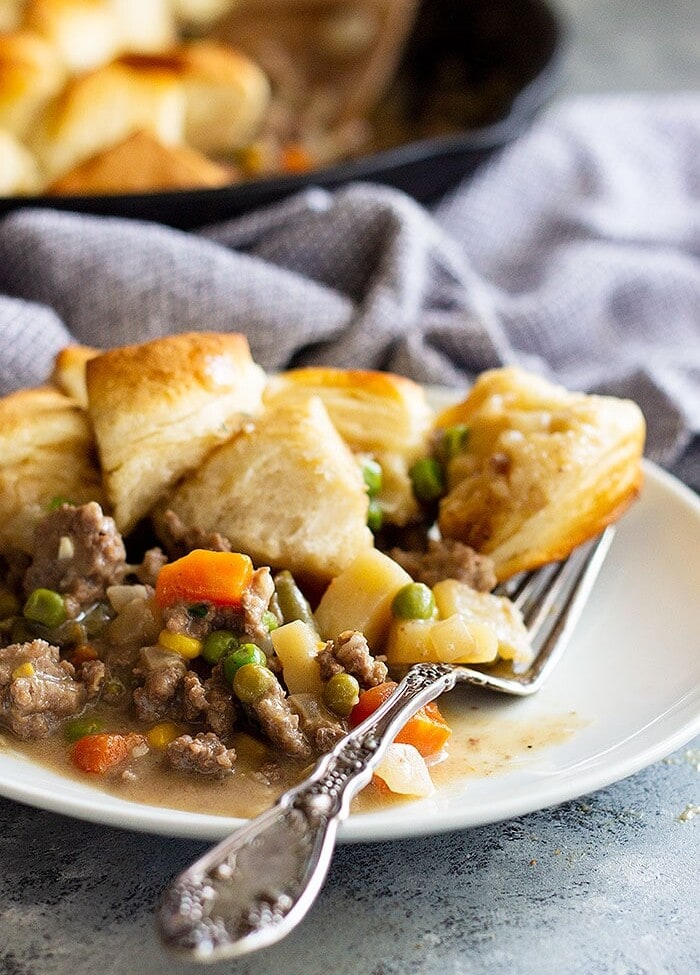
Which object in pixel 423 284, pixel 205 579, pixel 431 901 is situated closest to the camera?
pixel 431 901

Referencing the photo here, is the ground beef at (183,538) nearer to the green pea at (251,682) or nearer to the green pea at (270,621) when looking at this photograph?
the green pea at (270,621)

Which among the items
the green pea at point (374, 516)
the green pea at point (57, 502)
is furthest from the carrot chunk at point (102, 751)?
the green pea at point (374, 516)

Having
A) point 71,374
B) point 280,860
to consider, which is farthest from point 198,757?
point 71,374

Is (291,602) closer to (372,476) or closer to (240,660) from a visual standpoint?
(240,660)

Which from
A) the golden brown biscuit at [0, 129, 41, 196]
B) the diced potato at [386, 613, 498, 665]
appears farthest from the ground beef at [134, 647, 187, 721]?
the golden brown biscuit at [0, 129, 41, 196]

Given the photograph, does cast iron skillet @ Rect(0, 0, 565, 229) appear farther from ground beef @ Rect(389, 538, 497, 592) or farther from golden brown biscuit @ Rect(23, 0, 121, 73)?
ground beef @ Rect(389, 538, 497, 592)

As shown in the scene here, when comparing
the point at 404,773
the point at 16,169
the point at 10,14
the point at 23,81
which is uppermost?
the point at 404,773
